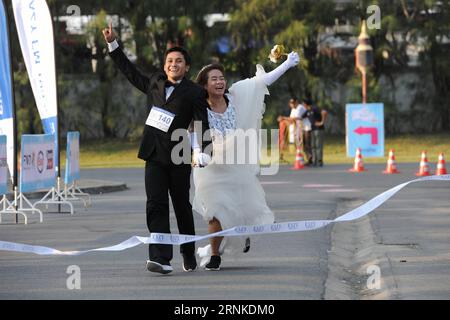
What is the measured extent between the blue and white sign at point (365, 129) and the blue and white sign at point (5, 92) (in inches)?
722

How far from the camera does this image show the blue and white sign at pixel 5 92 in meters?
19.2

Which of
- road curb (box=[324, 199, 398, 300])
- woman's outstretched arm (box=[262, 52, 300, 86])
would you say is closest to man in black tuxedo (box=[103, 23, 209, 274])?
woman's outstretched arm (box=[262, 52, 300, 86])

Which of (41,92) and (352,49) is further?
(352,49)

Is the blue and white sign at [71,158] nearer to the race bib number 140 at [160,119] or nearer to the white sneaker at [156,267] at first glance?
the race bib number 140 at [160,119]

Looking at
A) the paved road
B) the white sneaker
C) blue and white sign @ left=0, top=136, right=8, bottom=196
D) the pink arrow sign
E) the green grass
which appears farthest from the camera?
the green grass

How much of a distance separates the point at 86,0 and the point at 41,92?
24903 millimetres

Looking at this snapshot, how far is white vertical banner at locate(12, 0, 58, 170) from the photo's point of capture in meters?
20.5

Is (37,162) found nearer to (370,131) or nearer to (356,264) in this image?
(356,264)

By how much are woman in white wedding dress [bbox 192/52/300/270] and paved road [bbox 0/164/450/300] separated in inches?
16.0

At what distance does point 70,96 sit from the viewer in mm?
46000

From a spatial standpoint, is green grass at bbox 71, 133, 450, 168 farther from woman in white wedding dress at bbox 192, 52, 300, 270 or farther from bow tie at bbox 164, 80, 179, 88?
bow tie at bbox 164, 80, 179, 88

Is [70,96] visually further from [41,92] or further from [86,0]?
[41,92]

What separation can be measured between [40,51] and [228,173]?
375 inches
